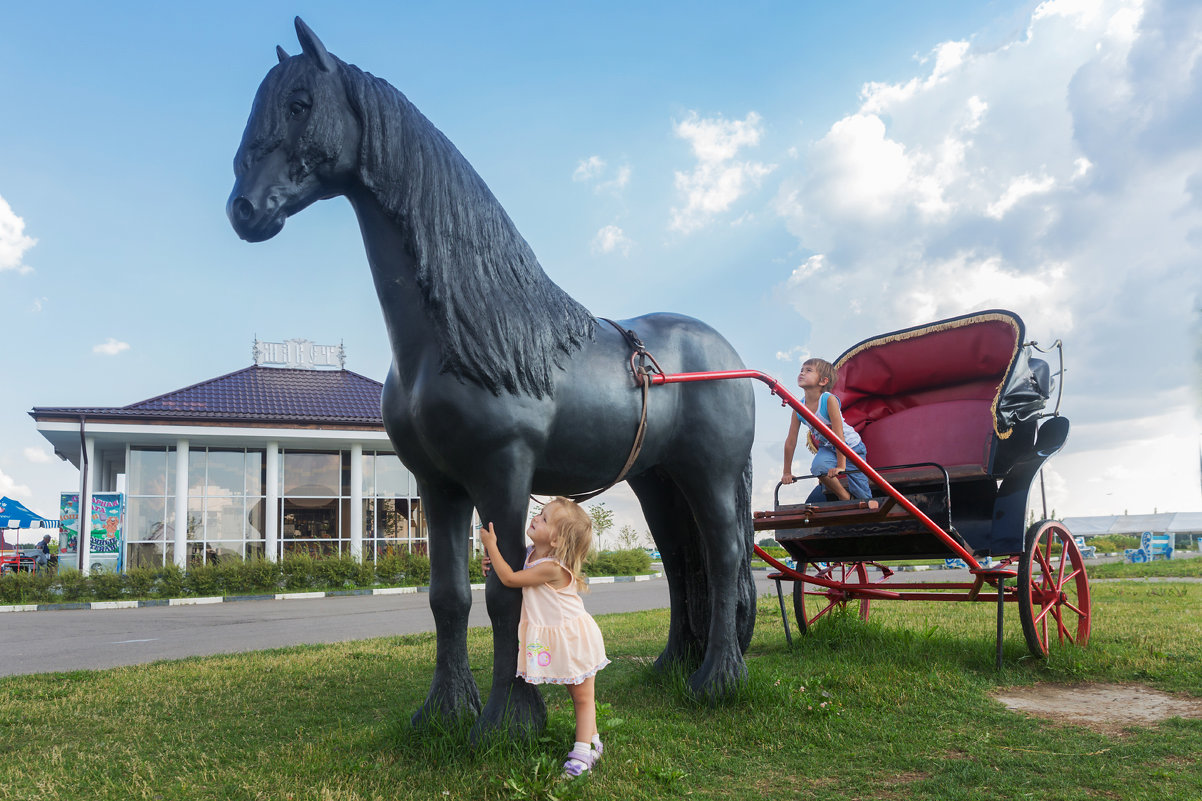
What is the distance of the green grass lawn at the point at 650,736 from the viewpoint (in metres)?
2.75

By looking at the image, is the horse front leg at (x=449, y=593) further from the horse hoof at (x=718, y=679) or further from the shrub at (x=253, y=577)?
the shrub at (x=253, y=577)

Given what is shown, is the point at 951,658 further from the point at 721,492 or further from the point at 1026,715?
the point at 721,492

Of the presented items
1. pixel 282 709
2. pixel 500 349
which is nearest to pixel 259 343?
pixel 282 709

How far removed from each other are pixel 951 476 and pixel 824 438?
93 centimetres

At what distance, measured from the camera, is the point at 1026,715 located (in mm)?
3781

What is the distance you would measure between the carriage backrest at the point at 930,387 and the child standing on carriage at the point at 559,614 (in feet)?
12.5

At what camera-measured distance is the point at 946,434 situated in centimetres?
596

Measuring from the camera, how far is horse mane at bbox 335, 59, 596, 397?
9.48 ft

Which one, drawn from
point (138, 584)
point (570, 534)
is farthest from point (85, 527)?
point (570, 534)

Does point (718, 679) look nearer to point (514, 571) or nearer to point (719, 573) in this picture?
point (719, 573)

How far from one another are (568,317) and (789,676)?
244 centimetres

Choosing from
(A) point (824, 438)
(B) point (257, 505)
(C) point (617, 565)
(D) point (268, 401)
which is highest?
(D) point (268, 401)

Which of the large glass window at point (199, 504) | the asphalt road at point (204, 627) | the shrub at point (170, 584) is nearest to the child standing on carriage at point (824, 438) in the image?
the asphalt road at point (204, 627)

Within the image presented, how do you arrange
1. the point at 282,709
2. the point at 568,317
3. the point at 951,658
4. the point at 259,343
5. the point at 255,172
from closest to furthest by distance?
the point at 255,172 < the point at 568,317 < the point at 282,709 < the point at 951,658 < the point at 259,343
